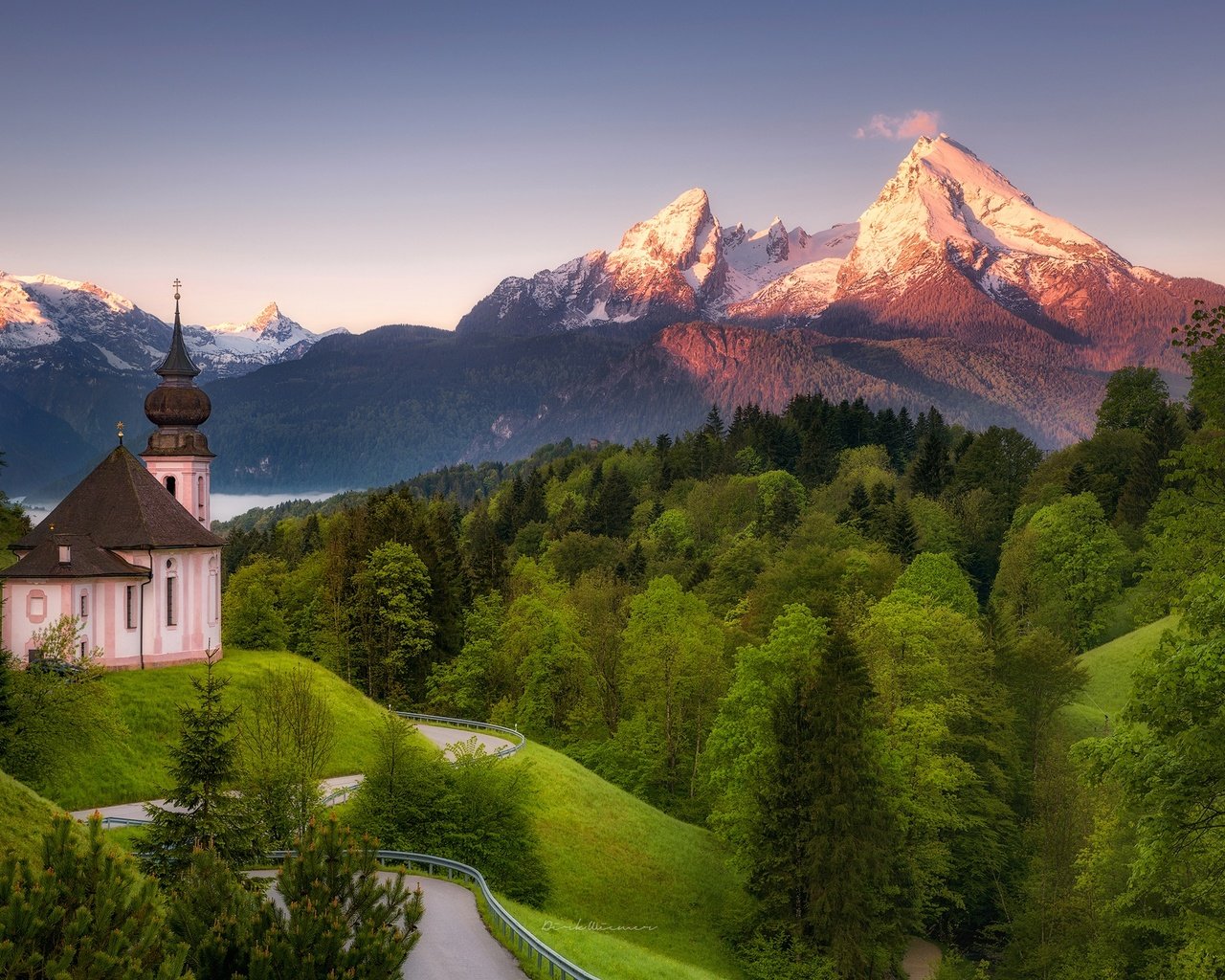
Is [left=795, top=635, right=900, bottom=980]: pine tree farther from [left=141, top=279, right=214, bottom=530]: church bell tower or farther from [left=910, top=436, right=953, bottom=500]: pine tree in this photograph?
[left=910, top=436, right=953, bottom=500]: pine tree

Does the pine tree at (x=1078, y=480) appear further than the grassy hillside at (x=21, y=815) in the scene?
Yes

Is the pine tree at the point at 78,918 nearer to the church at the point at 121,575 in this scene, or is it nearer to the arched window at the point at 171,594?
the church at the point at 121,575

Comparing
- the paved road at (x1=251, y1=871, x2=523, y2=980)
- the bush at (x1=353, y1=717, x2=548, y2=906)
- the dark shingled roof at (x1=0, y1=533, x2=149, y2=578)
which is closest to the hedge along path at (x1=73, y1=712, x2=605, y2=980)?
the paved road at (x1=251, y1=871, x2=523, y2=980)

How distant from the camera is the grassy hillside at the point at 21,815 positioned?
20.8m

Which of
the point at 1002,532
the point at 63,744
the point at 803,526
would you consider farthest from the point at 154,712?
the point at 1002,532

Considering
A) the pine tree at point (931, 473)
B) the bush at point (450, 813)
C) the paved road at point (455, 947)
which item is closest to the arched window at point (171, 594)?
the bush at point (450, 813)

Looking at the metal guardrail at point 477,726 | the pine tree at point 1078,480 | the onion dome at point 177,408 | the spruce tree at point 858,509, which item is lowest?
the metal guardrail at point 477,726

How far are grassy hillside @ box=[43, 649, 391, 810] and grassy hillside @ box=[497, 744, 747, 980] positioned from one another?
24.8 feet

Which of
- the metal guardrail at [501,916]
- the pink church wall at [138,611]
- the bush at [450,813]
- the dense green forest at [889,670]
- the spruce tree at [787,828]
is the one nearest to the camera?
the dense green forest at [889,670]

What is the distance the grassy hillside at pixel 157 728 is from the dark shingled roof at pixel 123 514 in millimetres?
5280

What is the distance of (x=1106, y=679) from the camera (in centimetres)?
5900

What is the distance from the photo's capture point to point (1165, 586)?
2352 cm

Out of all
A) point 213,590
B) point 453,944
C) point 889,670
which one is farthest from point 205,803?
point 889,670

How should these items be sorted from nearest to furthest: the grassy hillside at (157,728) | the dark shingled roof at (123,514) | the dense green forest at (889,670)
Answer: the dense green forest at (889,670)
the grassy hillside at (157,728)
the dark shingled roof at (123,514)
